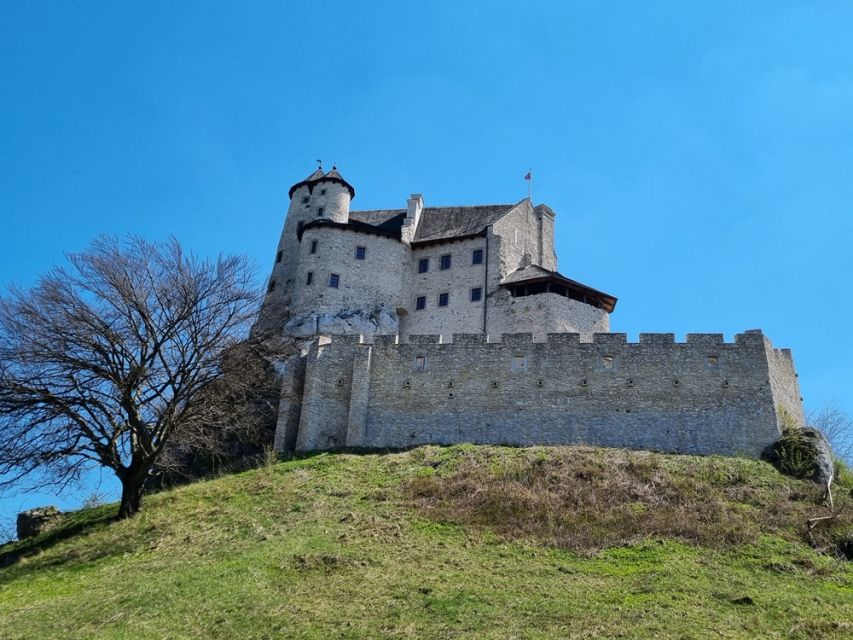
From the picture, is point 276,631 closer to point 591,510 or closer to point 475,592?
point 475,592

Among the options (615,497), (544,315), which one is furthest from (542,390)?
(544,315)

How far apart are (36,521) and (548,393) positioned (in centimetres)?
1887

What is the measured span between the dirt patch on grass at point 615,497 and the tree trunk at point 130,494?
28.3 ft

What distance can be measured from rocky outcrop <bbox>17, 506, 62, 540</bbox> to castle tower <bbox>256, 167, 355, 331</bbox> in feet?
57.5

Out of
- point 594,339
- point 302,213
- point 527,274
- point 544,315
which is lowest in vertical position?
point 594,339

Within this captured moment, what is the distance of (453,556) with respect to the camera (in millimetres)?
19891

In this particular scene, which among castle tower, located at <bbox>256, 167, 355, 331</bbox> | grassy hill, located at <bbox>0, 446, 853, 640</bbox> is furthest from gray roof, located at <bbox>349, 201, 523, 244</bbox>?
grassy hill, located at <bbox>0, 446, 853, 640</bbox>

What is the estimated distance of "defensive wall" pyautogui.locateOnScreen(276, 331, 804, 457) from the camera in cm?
2912

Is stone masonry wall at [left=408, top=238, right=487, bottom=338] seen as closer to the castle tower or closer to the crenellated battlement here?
the castle tower

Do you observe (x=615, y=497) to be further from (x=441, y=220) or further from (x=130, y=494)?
(x=441, y=220)

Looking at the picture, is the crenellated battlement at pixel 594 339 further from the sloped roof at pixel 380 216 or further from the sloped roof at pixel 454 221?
the sloped roof at pixel 380 216

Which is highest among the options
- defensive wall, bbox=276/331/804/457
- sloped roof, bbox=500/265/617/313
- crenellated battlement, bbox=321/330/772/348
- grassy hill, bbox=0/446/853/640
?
sloped roof, bbox=500/265/617/313

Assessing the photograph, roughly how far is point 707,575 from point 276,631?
9.72 metres

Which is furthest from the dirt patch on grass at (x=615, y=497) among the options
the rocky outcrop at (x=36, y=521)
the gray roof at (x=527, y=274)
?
the gray roof at (x=527, y=274)
